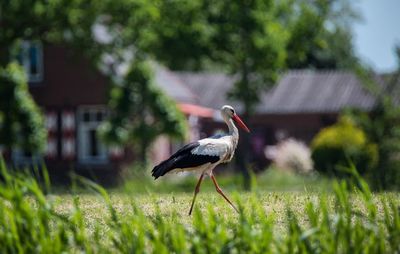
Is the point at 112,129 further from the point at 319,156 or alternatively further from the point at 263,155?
the point at 263,155

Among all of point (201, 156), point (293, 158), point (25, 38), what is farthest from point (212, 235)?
point (293, 158)

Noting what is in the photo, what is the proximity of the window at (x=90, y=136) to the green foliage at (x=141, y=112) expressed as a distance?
246cm

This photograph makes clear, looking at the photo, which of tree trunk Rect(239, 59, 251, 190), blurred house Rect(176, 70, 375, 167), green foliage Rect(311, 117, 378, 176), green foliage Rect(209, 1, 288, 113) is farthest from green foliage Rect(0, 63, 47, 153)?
blurred house Rect(176, 70, 375, 167)

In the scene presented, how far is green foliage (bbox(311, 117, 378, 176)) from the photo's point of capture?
29800 millimetres

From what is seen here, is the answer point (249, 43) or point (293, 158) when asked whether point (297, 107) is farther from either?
point (249, 43)

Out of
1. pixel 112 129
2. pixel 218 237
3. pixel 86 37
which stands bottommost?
pixel 218 237

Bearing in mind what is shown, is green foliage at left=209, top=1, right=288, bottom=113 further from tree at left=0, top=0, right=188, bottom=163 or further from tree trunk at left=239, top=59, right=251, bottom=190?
tree at left=0, top=0, right=188, bottom=163

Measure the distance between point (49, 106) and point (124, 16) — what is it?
7.01 meters

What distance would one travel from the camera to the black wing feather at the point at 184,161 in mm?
13398

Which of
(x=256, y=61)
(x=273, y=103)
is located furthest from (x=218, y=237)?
(x=273, y=103)

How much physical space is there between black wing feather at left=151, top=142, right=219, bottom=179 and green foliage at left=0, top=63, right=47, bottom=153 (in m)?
20.2

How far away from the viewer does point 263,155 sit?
4438 centimetres

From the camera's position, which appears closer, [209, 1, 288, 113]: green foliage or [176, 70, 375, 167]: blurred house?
[209, 1, 288, 113]: green foliage

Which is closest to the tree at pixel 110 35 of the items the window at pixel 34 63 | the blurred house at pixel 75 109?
the blurred house at pixel 75 109
